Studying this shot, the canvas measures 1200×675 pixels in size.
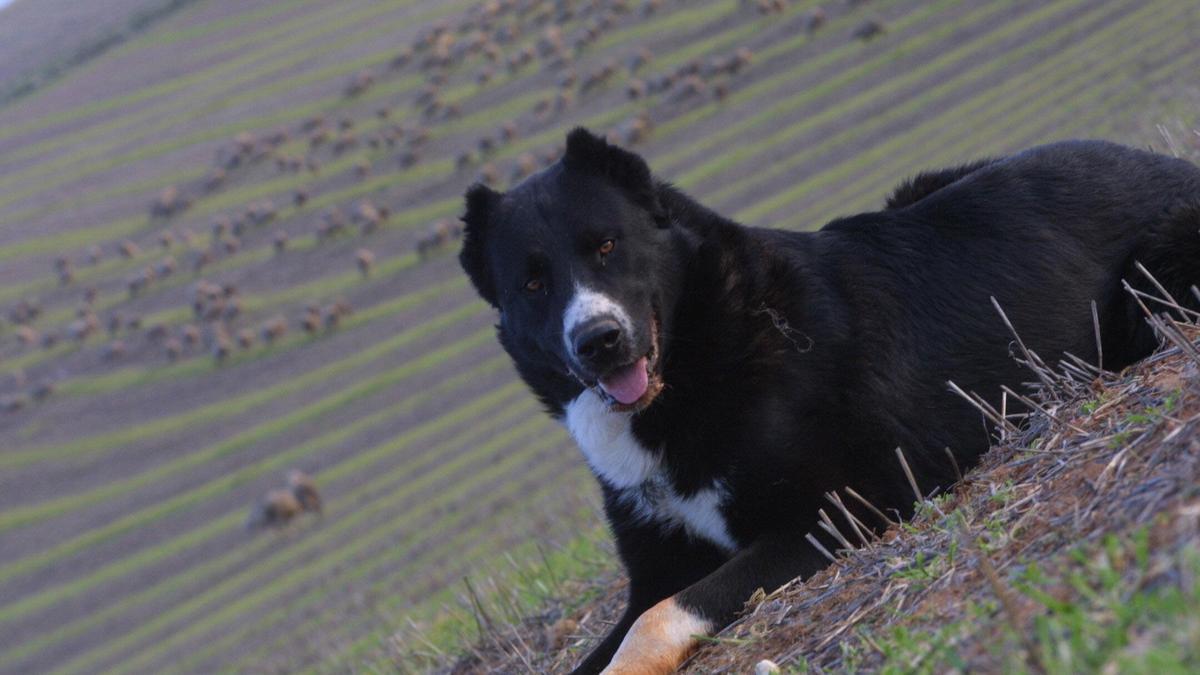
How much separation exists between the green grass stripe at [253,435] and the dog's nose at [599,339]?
1390 centimetres

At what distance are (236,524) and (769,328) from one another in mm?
13831

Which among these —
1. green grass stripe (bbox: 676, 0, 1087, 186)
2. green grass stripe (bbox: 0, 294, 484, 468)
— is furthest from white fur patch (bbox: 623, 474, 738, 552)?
green grass stripe (bbox: 676, 0, 1087, 186)

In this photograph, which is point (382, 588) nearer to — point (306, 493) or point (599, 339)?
point (306, 493)

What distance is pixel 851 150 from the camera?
1828cm

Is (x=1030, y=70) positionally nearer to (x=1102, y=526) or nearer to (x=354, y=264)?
(x=354, y=264)

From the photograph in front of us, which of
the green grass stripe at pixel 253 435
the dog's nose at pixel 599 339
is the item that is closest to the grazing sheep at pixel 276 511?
the green grass stripe at pixel 253 435

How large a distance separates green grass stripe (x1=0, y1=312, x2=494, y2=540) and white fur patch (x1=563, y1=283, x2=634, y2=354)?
1377cm

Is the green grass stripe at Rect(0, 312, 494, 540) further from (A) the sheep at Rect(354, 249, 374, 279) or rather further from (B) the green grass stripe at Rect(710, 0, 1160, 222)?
A: (B) the green grass stripe at Rect(710, 0, 1160, 222)

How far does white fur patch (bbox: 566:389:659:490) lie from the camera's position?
4781 mm

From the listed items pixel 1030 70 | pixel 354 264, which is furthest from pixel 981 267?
pixel 354 264

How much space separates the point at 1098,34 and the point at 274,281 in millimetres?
14119

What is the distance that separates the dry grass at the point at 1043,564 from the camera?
2240mm

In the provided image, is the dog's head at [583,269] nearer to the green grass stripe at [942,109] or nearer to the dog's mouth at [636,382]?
the dog's mouth at [636,382]

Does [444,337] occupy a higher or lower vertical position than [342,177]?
lower
